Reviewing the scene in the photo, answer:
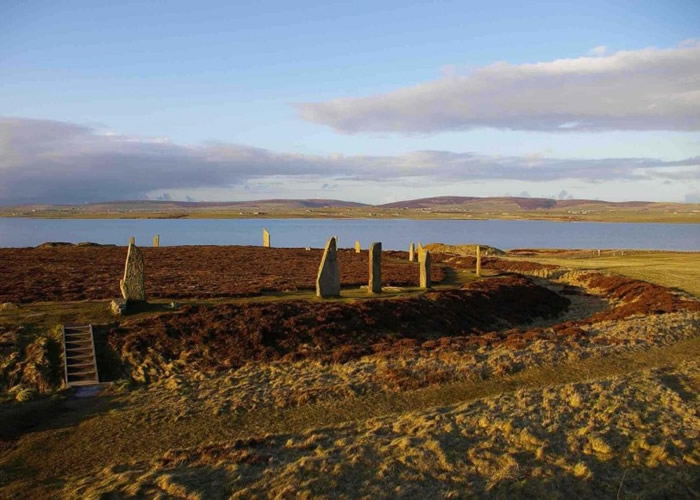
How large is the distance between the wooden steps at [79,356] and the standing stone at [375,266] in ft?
44.7

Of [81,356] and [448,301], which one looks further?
[448,301]

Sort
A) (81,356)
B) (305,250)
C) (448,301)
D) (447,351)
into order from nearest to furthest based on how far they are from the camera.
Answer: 1. (81,356)
2. (447,351)
3. (448,301)
4. (305,250)

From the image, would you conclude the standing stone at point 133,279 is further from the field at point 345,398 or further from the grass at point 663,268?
the grass at point 663,268

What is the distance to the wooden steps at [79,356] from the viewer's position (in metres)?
16.5

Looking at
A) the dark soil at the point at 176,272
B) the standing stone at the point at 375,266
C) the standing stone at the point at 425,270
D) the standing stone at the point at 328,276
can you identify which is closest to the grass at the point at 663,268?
the dark soil at the point at 176,272

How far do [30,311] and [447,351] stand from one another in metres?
16.2

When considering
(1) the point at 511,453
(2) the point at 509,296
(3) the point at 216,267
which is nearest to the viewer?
(1) the point at 511,453

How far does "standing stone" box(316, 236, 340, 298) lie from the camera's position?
85.1ft

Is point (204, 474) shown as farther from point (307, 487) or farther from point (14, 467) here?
point (14, 467)

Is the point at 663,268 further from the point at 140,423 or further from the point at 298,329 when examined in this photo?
the point at 140,423

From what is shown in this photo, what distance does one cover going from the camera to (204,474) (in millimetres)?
10297

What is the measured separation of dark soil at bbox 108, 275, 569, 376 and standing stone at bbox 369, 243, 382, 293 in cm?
241

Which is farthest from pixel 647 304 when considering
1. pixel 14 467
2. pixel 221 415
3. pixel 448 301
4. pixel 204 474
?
pixel 14 467

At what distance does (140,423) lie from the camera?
44.2ft
